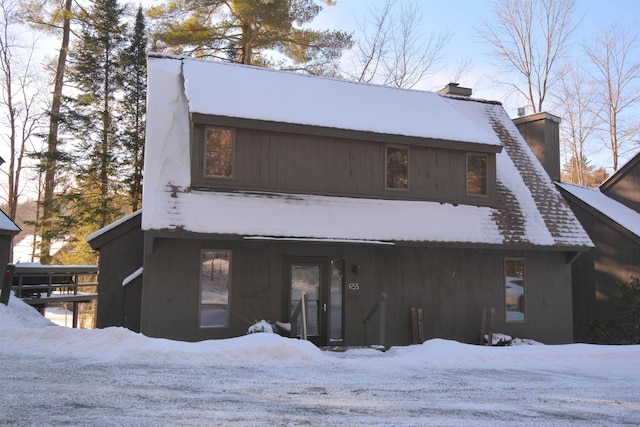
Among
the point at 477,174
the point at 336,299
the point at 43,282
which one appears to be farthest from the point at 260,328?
the point at 43,282

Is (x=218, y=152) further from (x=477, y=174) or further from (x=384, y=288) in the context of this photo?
(x=477, y=174)

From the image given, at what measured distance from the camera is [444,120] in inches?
586

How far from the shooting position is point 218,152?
12219mm

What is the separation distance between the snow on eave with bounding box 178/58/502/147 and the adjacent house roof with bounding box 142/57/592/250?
3cm

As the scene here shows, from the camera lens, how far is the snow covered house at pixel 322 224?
37.8 feet

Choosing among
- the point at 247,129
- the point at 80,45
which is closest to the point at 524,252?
the point at 247,129

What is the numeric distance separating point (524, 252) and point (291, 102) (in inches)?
285

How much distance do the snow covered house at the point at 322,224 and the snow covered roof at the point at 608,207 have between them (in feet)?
7.44

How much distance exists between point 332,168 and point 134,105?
1633cm

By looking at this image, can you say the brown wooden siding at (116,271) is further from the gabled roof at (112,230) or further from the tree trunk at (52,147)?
the tree trunk at (52,147)

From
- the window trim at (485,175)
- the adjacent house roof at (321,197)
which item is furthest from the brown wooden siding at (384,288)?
the window trim at (485,175)

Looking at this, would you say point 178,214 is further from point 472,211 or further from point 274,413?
point 472,211

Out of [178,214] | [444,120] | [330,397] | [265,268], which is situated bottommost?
[330,397]

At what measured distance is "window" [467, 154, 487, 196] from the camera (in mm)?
14406
